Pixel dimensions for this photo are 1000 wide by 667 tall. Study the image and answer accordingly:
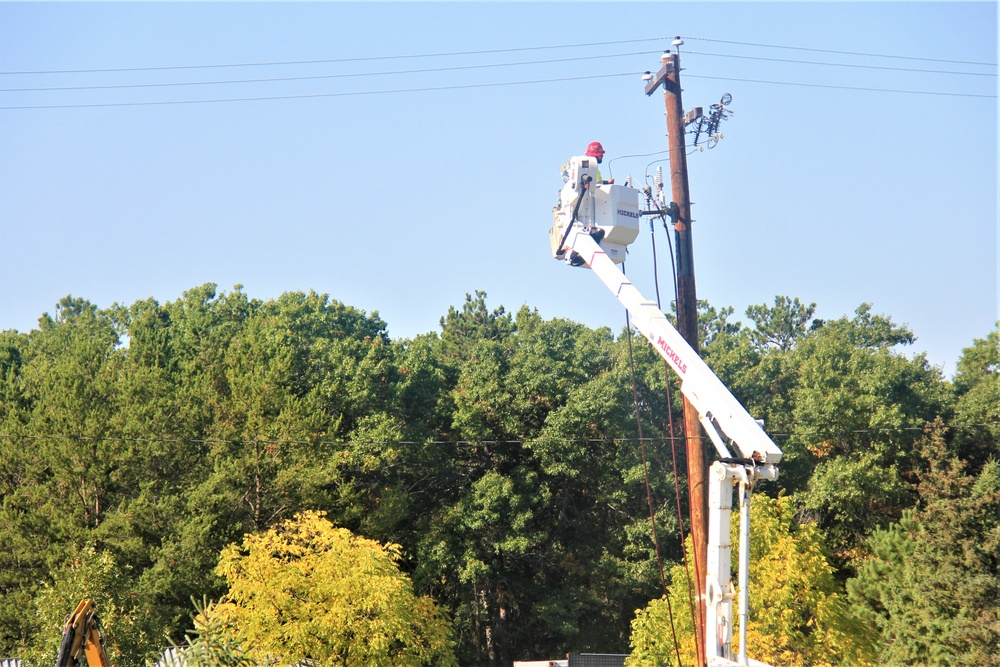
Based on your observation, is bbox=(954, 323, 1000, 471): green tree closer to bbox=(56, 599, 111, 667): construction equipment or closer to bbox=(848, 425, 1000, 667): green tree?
bbox=(848, 425, 1000, 667): green tree

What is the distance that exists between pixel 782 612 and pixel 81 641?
1693cm

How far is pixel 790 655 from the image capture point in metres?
24.6

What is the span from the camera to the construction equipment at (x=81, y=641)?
42.8 ft

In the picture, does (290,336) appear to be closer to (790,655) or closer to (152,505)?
(152,505)

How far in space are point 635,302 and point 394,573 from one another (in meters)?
14.4

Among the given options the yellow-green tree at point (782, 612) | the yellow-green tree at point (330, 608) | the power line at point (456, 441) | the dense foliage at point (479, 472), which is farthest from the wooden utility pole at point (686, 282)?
the power line at point (456, 441)

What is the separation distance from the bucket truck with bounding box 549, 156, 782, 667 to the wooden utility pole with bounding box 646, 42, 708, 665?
0.87 m

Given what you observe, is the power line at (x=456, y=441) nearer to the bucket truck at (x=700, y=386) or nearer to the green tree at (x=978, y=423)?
the green tree at (x=978, y=423)

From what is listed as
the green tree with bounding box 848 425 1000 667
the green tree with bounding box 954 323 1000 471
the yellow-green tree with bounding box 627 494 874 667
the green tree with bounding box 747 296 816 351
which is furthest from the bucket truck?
the green tree with bounding box 747 296 816 351

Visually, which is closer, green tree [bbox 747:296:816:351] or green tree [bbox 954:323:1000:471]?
green tree [bbox 954:323:1000:471]

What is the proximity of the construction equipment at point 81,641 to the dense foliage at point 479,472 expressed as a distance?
12.1m

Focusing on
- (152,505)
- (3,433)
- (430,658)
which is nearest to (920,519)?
(430,658)

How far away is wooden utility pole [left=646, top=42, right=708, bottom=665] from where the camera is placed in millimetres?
18828

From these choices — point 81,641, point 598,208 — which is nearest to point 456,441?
point 598,208
